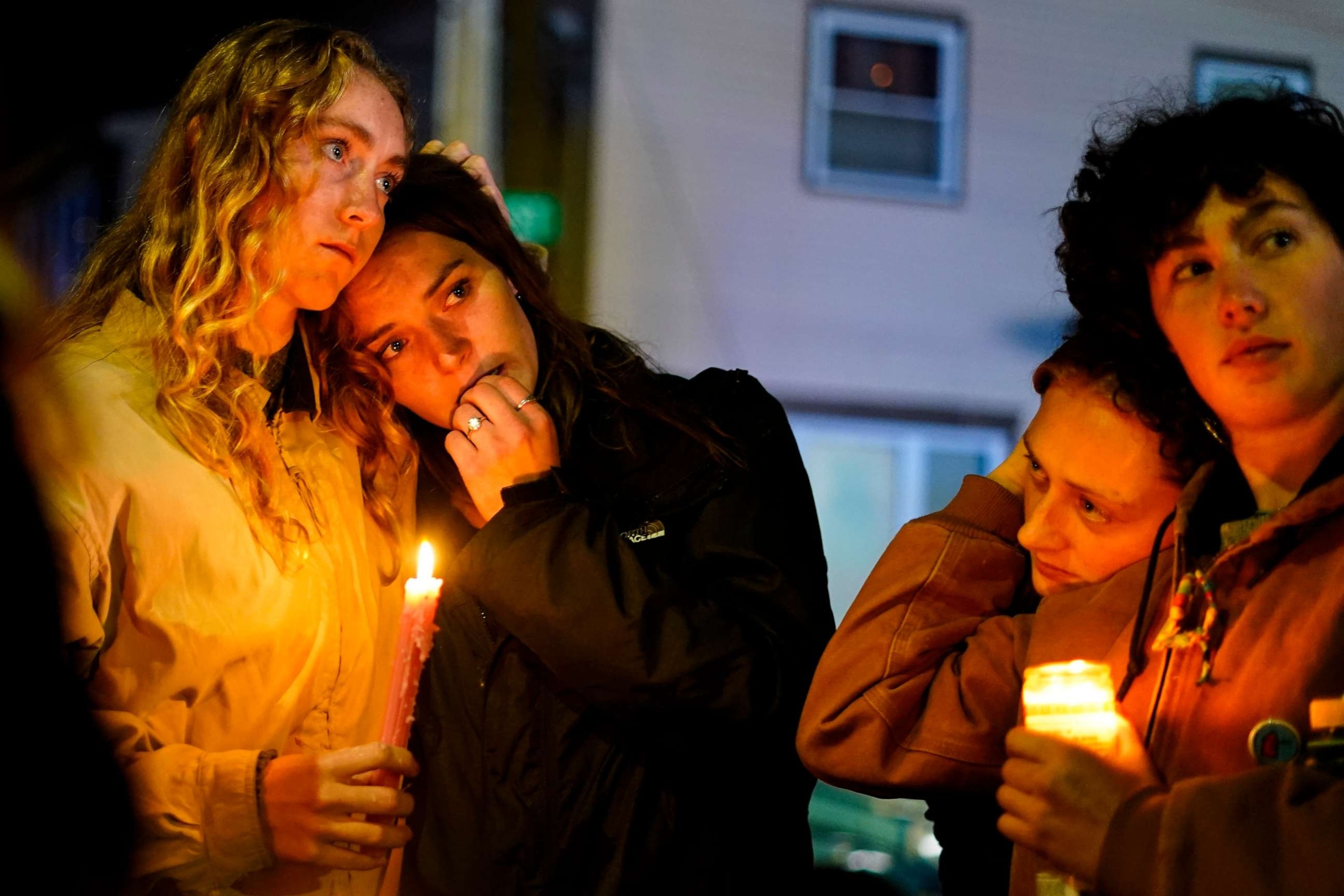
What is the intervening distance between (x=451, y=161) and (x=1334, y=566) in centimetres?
200

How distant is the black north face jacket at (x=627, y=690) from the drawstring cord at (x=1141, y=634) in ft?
1.99

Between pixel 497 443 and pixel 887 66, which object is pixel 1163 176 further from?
pixel 887 66

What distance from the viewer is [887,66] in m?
8.76

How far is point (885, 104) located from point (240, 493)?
23.2 feet

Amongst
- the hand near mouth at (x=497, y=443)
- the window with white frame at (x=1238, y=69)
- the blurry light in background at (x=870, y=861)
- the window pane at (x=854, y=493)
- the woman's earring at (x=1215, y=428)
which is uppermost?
the window with white frame at (x=1238, y=69)

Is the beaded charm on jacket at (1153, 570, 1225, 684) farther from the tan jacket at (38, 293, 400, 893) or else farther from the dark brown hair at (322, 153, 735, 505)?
the tan jacket at (38, 293, 400, 893)

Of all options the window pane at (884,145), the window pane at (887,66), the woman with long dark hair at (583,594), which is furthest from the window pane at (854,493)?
the woman with long dark hair at (583,594)

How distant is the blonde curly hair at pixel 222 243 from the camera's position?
7.89 feet

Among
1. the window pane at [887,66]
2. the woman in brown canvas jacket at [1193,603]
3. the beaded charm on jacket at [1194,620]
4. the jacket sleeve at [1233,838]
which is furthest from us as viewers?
the window pane at [887,66]

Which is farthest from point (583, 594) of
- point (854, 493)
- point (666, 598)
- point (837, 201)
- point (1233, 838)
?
point (837, 201)

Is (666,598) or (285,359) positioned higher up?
(285,359)

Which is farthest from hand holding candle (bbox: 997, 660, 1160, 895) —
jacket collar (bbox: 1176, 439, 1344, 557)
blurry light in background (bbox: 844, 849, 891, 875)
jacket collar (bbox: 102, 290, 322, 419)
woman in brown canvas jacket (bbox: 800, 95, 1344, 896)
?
blurry light in background (bbox: 844, 849, 891, 875)

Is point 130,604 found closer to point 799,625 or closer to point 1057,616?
point 799,625

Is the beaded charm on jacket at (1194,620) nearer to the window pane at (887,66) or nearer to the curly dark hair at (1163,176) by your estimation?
the curly dark hair at (1163,176)
